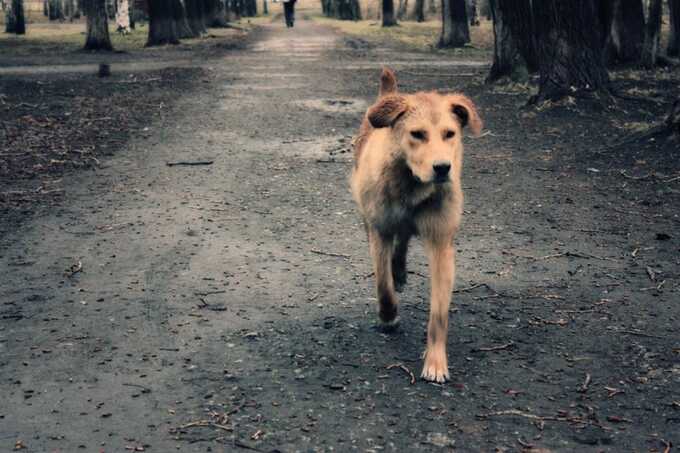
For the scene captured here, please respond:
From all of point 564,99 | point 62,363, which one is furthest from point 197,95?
point 62,363

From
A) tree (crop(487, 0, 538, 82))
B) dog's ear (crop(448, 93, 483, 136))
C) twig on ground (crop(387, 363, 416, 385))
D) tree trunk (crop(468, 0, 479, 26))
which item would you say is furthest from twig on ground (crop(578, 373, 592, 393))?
tree trunk (crop(468, 0, 479, 26))

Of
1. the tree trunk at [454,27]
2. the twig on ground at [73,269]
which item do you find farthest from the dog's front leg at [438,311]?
the tree trunk at [454,27]

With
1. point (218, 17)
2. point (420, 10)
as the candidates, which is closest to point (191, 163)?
point (218, 17)

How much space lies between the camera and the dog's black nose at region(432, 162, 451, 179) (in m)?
4.33

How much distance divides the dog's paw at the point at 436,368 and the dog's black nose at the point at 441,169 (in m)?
0.89

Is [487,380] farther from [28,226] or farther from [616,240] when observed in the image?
[28,226]

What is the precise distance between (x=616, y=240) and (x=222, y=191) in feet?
12.5

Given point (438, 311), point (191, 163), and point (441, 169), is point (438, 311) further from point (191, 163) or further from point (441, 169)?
point (191, 163)

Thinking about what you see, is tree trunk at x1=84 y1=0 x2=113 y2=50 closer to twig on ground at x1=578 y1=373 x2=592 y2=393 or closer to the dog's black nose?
the dog's black nose

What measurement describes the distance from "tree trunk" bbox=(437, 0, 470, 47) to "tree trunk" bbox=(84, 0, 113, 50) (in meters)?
11.4

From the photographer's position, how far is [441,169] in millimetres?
4340

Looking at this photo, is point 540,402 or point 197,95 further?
point 197,95

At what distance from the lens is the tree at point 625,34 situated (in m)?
20.3

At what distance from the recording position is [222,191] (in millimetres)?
8875
